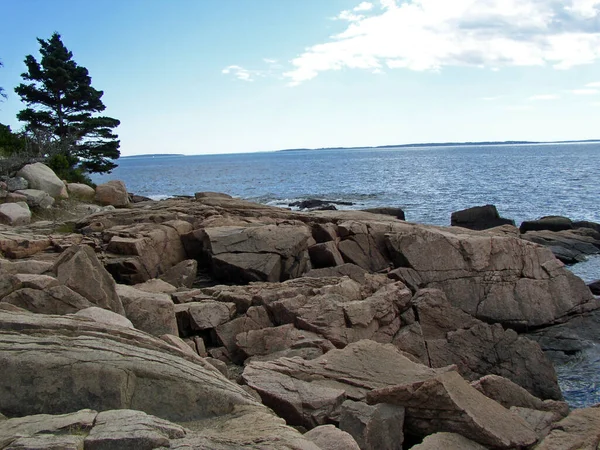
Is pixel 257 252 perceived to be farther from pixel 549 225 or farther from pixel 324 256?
pixel 549 225

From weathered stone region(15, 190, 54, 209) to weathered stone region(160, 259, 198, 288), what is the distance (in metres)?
8.36

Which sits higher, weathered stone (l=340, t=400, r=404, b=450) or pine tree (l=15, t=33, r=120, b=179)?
pine tree (l=15, t=33, r=120, b=179)

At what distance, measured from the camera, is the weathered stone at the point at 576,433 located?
29.6 ft

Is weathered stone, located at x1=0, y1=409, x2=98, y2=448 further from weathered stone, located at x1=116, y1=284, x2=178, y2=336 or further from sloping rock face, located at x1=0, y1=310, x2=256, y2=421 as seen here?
weathered stone, located at x1=116, y1=284, x2=178, y2=336

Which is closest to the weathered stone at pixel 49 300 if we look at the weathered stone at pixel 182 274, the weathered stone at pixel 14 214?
the weathered stone at pixel 182 274

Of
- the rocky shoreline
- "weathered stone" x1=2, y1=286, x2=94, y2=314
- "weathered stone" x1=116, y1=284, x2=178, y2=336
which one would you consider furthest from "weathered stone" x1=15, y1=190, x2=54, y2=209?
"weathered stone" x1=2, y1=286, x2=94, y2=314

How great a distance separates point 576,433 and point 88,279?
8695 millimetres

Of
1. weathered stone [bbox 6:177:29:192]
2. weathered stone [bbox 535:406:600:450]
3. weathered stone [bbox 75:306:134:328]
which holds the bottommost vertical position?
weathered stone [bbox 535:406:600:450]

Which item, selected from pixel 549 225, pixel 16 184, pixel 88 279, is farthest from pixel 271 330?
pixel 549 225

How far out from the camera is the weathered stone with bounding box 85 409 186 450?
17.6 ft

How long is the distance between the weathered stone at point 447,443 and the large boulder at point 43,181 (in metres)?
20.9

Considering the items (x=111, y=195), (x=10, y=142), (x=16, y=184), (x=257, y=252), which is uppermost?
(x=10, y=142)

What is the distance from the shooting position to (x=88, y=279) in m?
11.2

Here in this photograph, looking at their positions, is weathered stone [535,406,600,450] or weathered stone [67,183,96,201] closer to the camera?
weathered stone [535,406,600,450]
